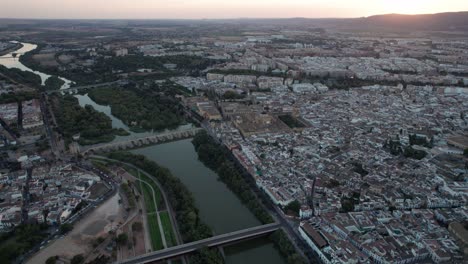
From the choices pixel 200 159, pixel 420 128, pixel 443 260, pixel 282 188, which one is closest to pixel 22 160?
pixel 200 159

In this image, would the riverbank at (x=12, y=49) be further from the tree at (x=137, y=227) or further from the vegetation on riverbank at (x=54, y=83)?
the tree at (x=137, y=227)

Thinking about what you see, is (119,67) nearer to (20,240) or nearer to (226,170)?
(226,170)

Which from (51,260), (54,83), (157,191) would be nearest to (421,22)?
(54,83)

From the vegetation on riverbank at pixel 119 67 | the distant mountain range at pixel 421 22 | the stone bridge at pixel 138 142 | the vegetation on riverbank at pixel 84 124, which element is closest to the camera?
the stone bridge at pixel 138 142

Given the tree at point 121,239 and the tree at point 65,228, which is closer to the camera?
the tree at point 121,239

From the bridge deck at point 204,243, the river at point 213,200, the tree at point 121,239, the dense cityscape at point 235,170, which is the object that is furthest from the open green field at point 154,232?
the river at point 213,200

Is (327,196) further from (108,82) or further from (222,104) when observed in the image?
(108,82)

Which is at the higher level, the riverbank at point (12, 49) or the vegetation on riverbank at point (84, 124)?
the riverbank at point (12, 49)
